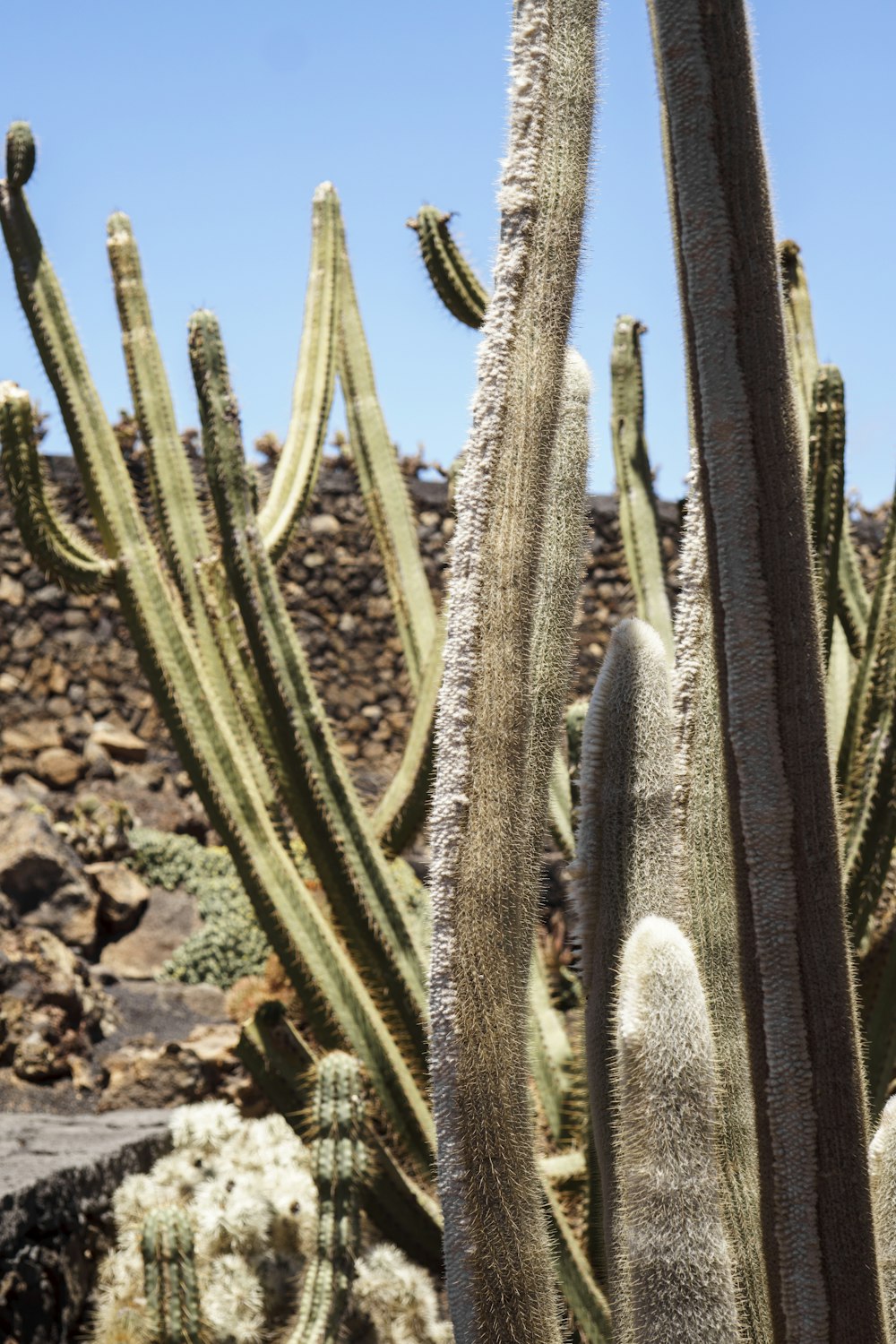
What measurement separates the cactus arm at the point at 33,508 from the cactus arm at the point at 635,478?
1409 millimetres

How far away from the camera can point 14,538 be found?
8.48 m

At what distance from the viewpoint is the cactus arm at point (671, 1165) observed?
946 mm

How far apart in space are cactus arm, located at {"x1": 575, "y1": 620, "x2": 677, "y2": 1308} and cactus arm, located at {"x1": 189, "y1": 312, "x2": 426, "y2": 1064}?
1264 mm

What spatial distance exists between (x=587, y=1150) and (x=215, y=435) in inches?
58.3

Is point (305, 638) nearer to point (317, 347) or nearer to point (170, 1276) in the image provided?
point (317, 347)

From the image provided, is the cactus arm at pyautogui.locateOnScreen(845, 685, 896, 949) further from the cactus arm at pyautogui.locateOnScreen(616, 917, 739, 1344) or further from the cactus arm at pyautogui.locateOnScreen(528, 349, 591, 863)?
the cactus arm at pyautogui.locateOnScreen(616, 917, 739, 1344)

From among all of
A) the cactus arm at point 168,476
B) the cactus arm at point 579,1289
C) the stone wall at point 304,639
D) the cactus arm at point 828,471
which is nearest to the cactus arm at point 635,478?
the cactus arm at point 828,471

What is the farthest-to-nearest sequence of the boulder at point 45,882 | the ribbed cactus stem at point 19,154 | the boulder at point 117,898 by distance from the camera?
1. the boulder at point 117,898
2. the boulder at point 45,882
3. the ribbed cactus stem at point 19,154

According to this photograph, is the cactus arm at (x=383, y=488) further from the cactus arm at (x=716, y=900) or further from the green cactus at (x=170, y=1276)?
the cactus arm at (x=716, y=900)

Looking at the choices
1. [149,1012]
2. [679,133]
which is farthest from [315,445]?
[149,1012]

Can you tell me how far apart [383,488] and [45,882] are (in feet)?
12.0

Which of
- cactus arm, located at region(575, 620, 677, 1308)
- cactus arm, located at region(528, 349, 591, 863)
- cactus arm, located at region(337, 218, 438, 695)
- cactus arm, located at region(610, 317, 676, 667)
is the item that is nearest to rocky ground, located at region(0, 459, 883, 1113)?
cactus arm, located at region(337, 218, 438, 695)

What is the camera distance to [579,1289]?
6.79 ft

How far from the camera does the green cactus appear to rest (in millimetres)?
2311
